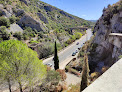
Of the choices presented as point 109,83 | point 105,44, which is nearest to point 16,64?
point 109,83

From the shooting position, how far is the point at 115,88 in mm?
1038

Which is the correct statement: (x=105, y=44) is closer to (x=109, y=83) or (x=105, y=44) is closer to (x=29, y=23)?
(x=109, y=83)

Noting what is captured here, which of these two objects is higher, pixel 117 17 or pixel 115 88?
pixel 117 17

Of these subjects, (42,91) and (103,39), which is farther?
(103,39)

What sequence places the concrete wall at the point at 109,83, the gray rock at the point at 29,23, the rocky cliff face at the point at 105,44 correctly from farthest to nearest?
the gray rock at the point at 29,23 < the rocky cliff face at the point at 105,44 < the concrete wall at the point at 109,83

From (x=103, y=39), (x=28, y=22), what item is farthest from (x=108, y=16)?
(x=28, y=22)

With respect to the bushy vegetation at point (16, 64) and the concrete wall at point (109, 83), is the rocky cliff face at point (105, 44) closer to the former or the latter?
the bushy vegetation at point (16, 64)

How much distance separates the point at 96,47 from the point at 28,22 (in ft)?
97.6

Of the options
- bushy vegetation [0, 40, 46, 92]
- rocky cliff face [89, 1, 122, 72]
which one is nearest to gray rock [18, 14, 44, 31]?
rocky cliff face [89, 1, 122, 72]

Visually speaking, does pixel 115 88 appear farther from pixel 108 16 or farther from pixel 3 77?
pixel 108 16

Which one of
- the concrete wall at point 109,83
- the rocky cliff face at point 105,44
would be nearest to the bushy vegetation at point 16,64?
the concrete wall at point 109,83

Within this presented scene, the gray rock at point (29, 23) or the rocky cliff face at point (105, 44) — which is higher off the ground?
the gray rock at point (29, 23)

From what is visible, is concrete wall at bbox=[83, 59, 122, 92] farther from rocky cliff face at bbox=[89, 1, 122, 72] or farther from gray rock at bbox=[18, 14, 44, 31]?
gray rock at bbox=[18, 14, 44, 31]

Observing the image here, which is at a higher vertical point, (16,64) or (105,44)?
(105,44)
